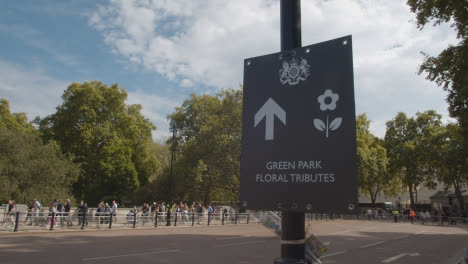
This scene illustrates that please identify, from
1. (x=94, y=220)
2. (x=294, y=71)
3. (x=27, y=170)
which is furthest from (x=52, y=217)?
(x=294, y=71)

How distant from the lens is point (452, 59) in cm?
1559

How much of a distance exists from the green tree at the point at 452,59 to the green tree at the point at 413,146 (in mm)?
39615

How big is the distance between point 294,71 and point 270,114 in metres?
0.37

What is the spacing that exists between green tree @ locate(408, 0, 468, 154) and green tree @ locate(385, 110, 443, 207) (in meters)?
39.6

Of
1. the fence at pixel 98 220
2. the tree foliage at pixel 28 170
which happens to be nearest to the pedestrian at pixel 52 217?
the fence at pixel 98 220

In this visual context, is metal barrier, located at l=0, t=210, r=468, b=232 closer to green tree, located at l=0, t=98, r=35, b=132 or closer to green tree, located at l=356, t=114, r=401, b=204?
green tree, located at l=356, t=114, r=401, b=204

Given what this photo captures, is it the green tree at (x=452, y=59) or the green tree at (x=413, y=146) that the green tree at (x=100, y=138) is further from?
the green tree at (x=413, y=146)

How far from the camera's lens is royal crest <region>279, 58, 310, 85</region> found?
2.46 metres

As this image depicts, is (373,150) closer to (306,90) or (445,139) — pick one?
(445,139)

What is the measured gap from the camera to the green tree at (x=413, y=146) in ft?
Answer: 176

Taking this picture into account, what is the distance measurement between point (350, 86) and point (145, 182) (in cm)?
4927

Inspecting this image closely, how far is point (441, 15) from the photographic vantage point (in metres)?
15.4

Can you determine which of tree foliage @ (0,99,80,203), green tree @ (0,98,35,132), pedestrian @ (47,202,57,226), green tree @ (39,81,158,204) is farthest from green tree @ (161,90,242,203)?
green tree @ (0,98,35,132)

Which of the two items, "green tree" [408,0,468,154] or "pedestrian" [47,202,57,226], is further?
"pedestrian" [47,202,57,226]
